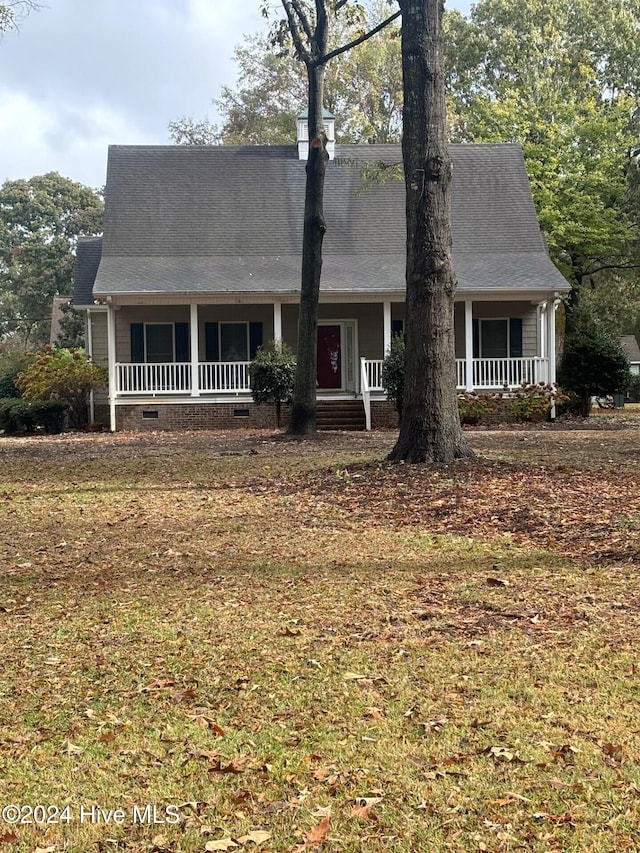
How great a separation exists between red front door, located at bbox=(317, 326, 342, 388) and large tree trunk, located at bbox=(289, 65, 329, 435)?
298 inches

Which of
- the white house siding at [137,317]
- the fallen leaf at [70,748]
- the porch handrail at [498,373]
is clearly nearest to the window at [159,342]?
the white house siding at [137,317]

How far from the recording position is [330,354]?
2544 centimetres

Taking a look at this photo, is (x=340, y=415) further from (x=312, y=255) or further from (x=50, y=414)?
(x=50, y=414)

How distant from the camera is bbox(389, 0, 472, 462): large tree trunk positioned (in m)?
11.1

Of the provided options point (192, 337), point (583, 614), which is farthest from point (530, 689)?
point (192, 337)

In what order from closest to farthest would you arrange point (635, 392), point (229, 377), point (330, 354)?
1. point (229, 377)
2. point (330, 354)
3. point (635, 392)

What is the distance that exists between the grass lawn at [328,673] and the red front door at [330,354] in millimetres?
15676

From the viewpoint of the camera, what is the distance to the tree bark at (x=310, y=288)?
17.6m

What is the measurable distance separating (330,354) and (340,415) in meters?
3.64

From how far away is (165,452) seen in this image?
15.4 meters

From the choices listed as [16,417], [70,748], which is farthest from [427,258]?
[16,417]

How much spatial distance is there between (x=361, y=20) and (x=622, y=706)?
1963 centimetres

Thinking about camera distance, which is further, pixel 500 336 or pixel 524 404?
pixel 500 336

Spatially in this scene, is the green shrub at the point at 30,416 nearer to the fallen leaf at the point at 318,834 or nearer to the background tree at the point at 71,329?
the fallen leaf at the point at 318,834
